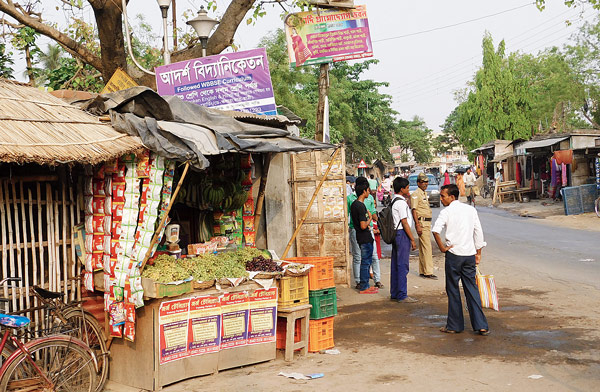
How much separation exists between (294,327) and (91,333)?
2.30 m

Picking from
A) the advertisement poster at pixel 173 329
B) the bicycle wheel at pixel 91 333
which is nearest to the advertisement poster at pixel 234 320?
the advertisement poster at pixel 173 329

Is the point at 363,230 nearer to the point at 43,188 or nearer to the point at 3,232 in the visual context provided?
the point at 43,188

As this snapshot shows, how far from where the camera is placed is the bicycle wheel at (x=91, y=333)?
6250 millimetres

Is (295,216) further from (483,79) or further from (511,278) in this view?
(483,79)

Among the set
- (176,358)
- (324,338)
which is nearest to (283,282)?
(324,338)

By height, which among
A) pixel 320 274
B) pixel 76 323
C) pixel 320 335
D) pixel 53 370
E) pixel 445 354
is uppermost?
pixel 320 274

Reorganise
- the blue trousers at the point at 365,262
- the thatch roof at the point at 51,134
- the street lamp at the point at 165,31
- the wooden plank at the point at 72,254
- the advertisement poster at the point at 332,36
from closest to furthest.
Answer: the thatch roof at the point at 51,134 → the wooden plank at the point at 72,254 → the blue trousers at the point at 365,262 → the street lamp at the point at 165,31 → the advertisement poster at the point at 332,36

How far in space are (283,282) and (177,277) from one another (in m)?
1.39

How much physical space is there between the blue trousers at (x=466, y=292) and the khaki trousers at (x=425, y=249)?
368 cm

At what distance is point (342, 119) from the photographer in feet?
137

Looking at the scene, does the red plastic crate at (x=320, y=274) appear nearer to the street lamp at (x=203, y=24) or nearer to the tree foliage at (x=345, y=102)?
the street lamp at (x=203, y=24)

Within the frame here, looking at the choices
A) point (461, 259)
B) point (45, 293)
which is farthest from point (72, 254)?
point (461, 259)

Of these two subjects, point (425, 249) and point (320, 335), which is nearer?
point (320, 335)

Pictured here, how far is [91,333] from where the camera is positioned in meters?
6.45
